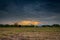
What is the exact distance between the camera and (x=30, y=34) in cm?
622

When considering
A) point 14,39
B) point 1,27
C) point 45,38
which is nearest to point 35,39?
point 45,38

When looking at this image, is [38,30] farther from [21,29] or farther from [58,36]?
[58,36]

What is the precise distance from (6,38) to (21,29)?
1620mm

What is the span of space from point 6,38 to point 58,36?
2.16m

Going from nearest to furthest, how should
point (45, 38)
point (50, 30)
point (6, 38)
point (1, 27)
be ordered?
point (6, 38), point (45, 38), point (1, 27), point (50, 30)

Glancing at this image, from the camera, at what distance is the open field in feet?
18.6

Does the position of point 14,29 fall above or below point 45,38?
above

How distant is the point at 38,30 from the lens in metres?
7.02

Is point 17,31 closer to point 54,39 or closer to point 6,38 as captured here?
point 6,38

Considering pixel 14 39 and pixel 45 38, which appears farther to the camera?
pixel 45 38

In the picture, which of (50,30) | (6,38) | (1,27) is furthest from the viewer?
(50,30)

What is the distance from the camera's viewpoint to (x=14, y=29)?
22.9ft

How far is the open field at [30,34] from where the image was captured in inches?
223

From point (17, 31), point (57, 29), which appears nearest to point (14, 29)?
point (17, 31)
